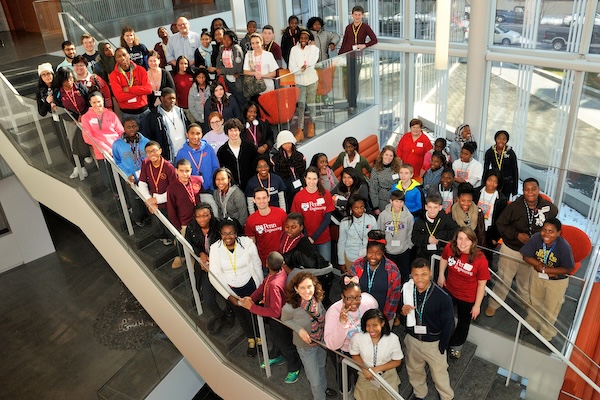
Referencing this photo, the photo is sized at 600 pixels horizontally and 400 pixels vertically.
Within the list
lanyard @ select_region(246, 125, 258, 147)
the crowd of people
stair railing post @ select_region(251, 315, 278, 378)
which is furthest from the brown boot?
stair railing post @ select_region(251, 315, 278, 378)

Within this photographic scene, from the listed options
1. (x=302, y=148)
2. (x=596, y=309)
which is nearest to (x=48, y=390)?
(x=302, y=148)

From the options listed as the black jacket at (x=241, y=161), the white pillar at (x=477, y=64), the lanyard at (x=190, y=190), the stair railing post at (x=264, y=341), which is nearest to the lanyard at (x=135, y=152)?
the black jacket at (x=241, y=161)

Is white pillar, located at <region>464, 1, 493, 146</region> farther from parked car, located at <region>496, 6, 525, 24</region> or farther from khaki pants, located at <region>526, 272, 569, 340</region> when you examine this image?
khaki pants, located at <region>526, 272, 569, 340</region>

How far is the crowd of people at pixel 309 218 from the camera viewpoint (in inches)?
192

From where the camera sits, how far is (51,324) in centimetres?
1150

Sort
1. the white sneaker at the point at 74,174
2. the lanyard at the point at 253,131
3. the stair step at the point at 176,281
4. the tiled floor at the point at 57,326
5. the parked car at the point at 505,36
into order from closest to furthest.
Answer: the stair step at the point at 176,281
the lanyard at the point at 253,131
the white sneaker at the point at 74,174
the parked car at the point at 505,36
the tiled floor at the point at 57,326

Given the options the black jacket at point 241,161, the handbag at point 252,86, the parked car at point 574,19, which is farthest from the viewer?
the handbag at point 252,86

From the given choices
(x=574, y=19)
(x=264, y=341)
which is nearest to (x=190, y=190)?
(x=264, y=341)

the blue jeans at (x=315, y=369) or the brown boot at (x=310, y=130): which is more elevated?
the brown boot at (x=310, y=130)

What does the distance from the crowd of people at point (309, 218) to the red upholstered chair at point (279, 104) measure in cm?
17

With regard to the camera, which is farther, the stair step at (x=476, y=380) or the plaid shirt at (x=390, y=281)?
the stair step at (x=476, y=380)

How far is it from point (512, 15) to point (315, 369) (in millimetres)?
6790

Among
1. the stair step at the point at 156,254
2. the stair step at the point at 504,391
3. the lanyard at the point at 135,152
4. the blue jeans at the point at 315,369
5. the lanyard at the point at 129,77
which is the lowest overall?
the stair step at the point at 504,391

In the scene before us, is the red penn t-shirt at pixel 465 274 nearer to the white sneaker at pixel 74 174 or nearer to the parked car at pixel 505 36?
the parked car at pixel 505 36
